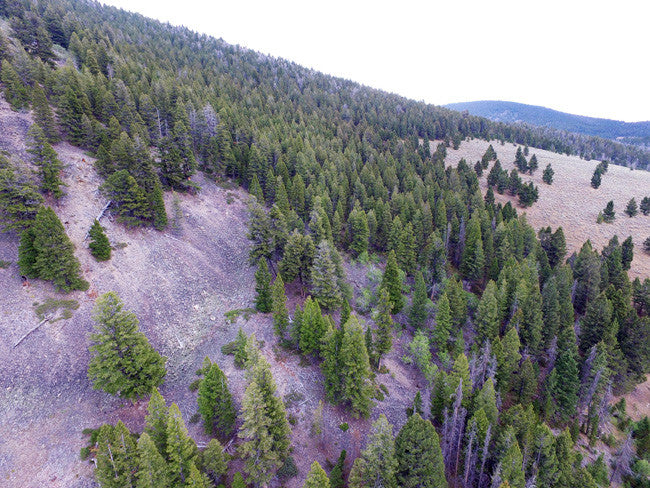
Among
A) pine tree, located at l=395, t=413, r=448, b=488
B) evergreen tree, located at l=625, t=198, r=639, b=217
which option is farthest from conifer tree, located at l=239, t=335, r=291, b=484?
evergreen tree, located at l=625, t=198, r=639, b=217

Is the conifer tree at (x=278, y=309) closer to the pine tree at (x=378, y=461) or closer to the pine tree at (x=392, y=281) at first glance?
the pine tree at (x=378, y=461)

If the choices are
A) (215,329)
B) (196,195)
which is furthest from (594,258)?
(196,195)

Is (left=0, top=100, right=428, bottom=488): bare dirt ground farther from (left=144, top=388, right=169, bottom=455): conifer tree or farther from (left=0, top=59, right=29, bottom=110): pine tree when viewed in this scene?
(left=144, top=388, right=169, bottom=455): conifer tree

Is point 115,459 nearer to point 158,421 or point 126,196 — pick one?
point 158,421

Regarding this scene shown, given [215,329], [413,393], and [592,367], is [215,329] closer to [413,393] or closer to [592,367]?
[413,393]

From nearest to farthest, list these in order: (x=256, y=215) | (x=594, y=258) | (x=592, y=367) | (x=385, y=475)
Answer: (x=385, y=475)
(x=592, y=367)
(x=256, y=215)
(x=594, y=258)

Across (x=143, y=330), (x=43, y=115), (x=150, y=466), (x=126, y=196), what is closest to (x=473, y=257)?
(x=143, y=330)
